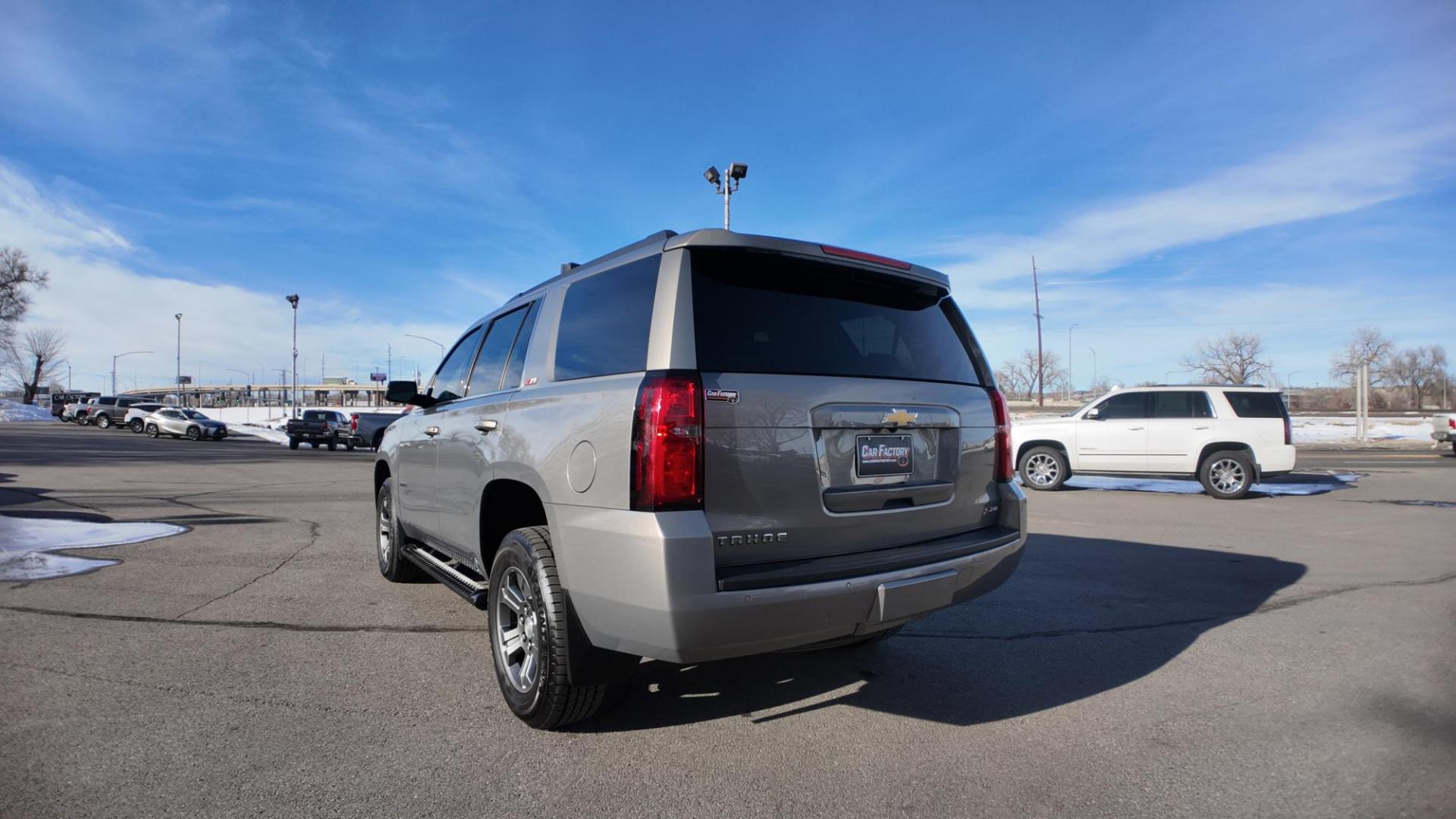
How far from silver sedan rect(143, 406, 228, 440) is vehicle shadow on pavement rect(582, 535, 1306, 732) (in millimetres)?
38442

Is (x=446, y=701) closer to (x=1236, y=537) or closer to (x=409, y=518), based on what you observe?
(x=409, y=518)

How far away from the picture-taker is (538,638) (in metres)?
3.06

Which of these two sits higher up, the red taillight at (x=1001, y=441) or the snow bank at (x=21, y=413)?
Result: the snow bank at (x=21, y=413)

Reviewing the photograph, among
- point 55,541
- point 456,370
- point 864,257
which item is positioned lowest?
point 55,541

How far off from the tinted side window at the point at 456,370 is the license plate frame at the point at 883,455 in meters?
2.74

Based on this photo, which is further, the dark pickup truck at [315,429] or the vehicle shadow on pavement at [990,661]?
the dark pickup truck at [315,429]

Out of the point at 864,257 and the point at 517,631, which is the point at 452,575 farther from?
the point at 864,257

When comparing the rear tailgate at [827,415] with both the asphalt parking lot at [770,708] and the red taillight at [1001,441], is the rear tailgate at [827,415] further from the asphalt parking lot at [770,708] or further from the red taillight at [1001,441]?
the asphalt parking lot at [770,708]

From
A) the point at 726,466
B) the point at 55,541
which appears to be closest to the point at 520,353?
the point at 726,466

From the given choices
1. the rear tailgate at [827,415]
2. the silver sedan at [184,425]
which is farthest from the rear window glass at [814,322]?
the silver sedan at [184,425]

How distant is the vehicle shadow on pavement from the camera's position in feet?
11.5

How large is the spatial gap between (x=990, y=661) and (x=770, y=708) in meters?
1.39

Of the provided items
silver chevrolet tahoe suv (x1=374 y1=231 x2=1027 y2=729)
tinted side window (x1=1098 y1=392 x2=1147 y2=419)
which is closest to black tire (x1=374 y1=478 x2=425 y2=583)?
silver chevrolet tahoe suv (x1=374 y1=231 x2=1027 y2=729)

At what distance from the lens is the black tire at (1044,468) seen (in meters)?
13.5
